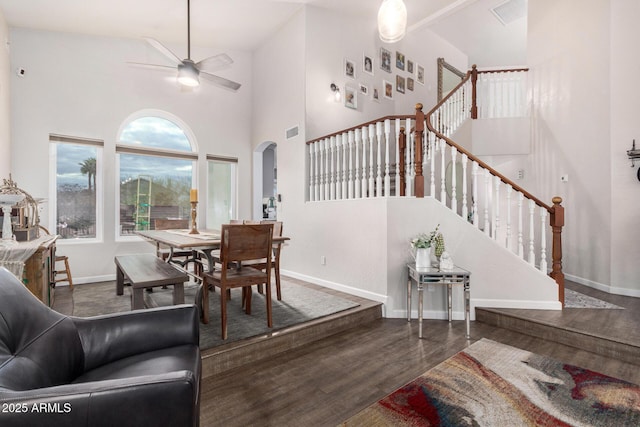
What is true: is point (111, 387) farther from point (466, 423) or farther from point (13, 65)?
point (13, 65)

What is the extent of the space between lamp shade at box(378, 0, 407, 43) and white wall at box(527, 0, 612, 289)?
3395 mm

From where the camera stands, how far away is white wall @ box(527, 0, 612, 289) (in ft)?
14.0

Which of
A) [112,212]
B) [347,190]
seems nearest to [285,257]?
[347,190]

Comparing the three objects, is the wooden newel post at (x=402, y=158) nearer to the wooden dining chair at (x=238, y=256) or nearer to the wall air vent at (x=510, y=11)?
the wooden dining chair at (x=238, y=256)

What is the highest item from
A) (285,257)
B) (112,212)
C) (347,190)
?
(347,190)

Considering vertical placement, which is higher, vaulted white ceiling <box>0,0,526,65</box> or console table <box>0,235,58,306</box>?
→ vaulted white ceiling <box>0,0,526,65</box>

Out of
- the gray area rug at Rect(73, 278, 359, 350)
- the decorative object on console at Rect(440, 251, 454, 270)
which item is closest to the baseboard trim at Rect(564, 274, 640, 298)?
the decorative object on console at Rect(440, 251, 454, 270)

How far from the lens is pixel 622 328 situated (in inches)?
113

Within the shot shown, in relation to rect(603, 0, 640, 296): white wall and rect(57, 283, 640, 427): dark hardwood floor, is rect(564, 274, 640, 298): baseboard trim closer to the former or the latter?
rect(603, 0, 640, 296): white wall

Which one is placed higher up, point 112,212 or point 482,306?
point 112,212

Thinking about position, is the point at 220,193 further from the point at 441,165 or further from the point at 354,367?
the point at 354,367

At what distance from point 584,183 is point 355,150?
3309 millimetres

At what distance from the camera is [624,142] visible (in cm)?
407

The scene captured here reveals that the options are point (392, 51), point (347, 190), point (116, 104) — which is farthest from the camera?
point (392, 51)
